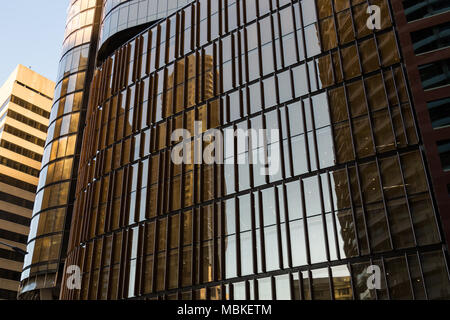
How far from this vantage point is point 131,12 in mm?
52500

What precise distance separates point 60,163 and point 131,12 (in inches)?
731

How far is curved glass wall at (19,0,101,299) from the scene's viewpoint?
48375 mm

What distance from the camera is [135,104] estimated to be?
44.5 meters

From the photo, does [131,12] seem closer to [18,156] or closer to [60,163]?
[60,163]

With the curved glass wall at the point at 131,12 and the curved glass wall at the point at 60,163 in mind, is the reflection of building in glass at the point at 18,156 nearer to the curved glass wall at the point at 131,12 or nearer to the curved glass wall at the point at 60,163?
the curved glass wall at the point at 60,163

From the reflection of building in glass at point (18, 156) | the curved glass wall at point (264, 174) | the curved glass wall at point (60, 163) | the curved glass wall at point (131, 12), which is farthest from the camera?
the reflection of building in glass at point (18, 156)

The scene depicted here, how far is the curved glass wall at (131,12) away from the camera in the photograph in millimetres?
49312

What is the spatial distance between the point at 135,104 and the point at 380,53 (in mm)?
22933

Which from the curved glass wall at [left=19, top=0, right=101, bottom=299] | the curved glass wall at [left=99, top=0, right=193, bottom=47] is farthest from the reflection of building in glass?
the curved glass wall at [left=99, top=0, right=193, bottom=47]

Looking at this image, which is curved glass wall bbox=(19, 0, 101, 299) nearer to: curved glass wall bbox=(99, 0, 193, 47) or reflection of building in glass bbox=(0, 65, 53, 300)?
curved glass wall bbox=(99, 0, 193, 47)

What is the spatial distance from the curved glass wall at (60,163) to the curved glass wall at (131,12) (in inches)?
238

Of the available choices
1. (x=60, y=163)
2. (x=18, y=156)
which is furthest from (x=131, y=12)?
(x=18, y=156)

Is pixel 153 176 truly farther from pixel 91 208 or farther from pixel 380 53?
pixel 380 53

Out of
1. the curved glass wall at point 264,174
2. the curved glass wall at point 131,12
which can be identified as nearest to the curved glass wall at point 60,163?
the curved glass wall at point 264,174
